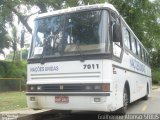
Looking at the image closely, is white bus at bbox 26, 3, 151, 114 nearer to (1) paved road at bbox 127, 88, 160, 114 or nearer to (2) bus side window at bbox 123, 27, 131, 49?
(2) bus side window at bbox 123, 27, 131, 49

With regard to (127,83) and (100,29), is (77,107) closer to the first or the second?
(100,29)

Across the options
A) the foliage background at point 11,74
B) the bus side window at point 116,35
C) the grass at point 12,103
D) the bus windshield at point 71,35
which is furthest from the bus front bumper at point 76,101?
the foliage background at point 11,74

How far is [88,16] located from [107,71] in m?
1.88

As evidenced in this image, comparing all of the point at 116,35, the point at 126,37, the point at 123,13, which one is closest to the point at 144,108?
the point at 126,37

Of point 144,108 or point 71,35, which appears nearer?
A: point 71,35

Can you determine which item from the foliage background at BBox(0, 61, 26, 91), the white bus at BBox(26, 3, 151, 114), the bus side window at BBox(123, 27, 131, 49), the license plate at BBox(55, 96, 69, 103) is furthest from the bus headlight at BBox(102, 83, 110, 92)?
the foliage background at BBox(0, 61, 26, 91)

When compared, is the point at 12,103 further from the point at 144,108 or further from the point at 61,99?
the point at 61,99

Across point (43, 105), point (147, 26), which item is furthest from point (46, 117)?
point (147, 26)

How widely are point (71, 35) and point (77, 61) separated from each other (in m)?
0.90

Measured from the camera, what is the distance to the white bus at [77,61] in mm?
10227

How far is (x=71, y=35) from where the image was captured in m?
10.9

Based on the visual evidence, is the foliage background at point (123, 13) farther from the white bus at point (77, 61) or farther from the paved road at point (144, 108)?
the white bus at point (77, 61)

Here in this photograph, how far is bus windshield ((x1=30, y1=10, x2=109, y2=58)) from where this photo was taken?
10531 mm

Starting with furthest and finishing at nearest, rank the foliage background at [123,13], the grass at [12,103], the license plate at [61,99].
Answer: the foliage background at [123,13] < the grass at [12,103] < the license plate at [61,99]
